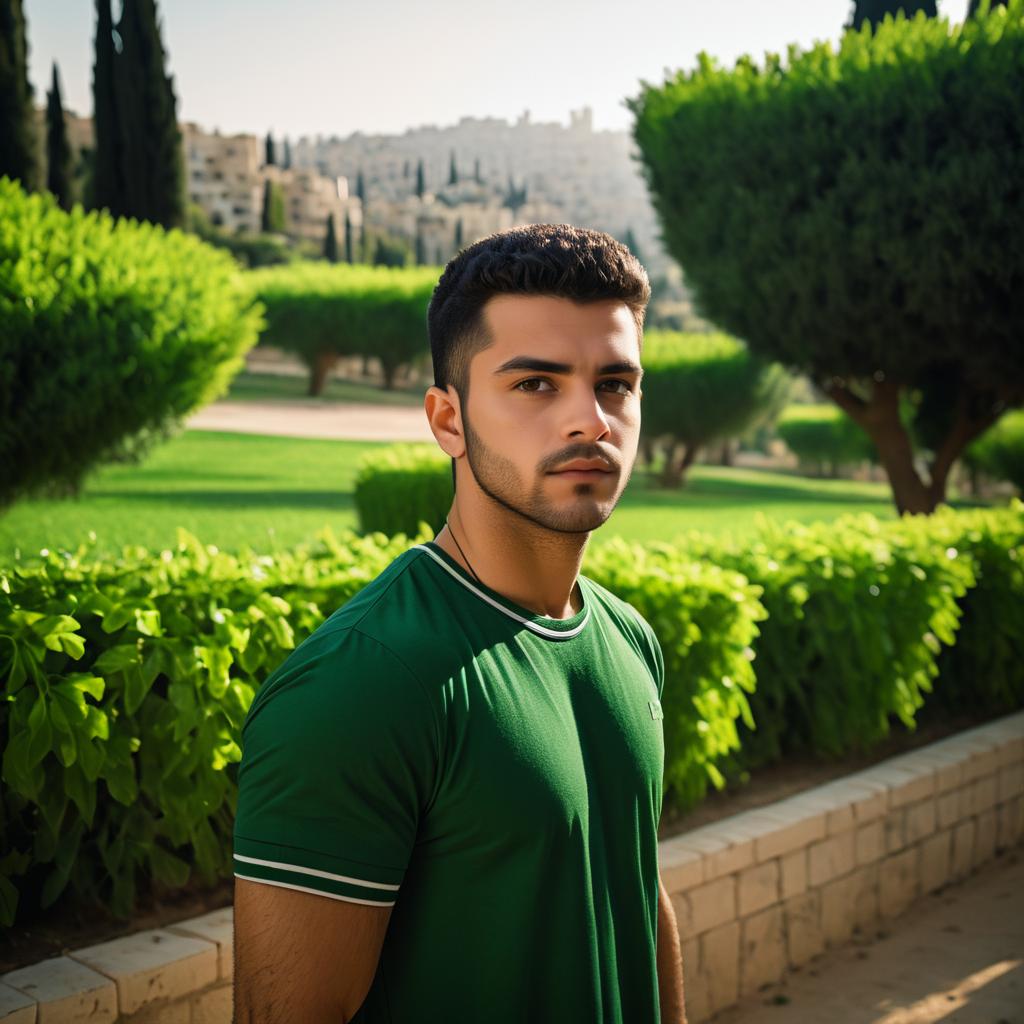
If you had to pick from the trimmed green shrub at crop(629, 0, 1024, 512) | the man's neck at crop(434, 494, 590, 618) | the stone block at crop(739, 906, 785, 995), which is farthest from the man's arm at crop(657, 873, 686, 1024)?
the trimmed green shrub at crop(629, 0, 1024, 512)

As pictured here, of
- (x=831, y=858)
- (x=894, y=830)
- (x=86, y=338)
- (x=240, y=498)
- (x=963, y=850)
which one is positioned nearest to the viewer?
(x=831, y=858)

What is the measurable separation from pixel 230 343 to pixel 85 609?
423 inches

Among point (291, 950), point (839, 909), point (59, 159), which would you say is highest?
point (59, 159)

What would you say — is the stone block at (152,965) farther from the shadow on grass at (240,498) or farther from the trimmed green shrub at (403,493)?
the shadow on grass at (240,498)

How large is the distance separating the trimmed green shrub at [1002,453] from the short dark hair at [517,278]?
25.9m

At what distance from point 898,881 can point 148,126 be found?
27.9 meters

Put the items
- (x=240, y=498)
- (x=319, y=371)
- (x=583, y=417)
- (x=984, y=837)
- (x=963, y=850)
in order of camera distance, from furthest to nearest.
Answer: (x=319, y=371)
(x=240, y=498)
(x=984, y=837)
(x=963, y=850)
(x=583, y=417)

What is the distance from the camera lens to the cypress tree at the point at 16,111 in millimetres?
20484

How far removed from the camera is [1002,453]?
2652 centimetres

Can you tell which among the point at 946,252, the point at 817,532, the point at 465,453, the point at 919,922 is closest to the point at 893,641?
the point at 817,532

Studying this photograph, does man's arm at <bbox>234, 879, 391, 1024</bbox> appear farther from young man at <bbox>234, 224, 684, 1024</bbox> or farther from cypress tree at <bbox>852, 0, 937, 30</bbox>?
cypress tree at <bbox>852, 0, 937, 30</bbox>

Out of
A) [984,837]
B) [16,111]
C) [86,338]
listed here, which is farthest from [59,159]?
[984,837]

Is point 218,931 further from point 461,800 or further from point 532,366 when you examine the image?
point 532,366

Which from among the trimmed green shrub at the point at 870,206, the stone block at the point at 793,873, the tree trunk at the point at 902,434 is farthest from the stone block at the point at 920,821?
the tree trunk at the point at 902,434
